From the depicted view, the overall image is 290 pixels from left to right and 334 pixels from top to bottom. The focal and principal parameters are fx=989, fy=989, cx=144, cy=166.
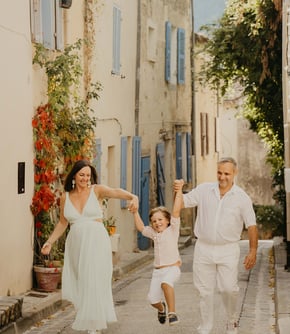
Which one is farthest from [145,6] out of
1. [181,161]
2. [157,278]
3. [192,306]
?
[157,278]

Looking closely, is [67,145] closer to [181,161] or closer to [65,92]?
[65,92]

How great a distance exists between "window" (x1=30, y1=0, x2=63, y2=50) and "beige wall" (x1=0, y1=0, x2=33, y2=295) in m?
0.28

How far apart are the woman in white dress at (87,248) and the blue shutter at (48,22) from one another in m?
4.79

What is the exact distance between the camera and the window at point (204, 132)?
3122 centimetres

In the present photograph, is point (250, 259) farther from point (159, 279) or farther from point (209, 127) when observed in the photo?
point (209, 127)

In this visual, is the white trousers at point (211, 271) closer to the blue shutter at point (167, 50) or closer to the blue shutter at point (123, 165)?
the blue shutter at point (123, 165)

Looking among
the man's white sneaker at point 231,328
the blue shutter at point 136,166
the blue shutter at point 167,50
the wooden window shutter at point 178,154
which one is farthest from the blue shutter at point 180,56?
the man's white sneaker at point 231,328

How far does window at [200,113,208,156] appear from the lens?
3122 centimetres

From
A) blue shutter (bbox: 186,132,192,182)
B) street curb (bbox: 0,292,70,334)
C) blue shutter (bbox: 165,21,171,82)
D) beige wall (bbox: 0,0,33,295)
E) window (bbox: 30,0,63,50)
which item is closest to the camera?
street curb (bbox: 0,292,70,334)

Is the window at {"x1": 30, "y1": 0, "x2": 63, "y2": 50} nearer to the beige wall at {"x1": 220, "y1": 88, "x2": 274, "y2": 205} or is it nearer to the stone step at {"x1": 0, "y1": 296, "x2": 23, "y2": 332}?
the stone step at {"x1": 0, "y1": 296, "x2": 23, "y2": 332}

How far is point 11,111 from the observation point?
12.0 m

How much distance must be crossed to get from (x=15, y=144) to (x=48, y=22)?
7.84 feet

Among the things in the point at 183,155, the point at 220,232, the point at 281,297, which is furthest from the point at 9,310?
the point at 183,155

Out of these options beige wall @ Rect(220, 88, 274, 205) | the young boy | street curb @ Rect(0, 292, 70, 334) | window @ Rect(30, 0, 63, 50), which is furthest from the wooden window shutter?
the young boy
